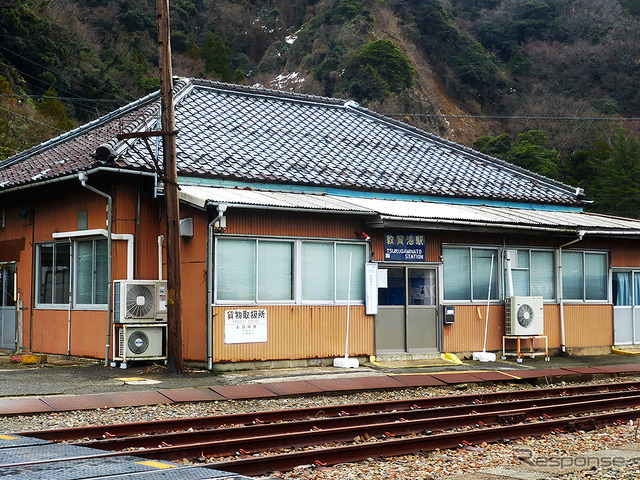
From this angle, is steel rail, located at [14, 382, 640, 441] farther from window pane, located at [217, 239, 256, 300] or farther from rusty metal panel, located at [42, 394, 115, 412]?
window pane, located at [217, 239, 256, 300]

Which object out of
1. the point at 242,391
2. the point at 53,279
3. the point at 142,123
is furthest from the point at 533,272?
the point at 53,279

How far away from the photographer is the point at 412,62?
201ft

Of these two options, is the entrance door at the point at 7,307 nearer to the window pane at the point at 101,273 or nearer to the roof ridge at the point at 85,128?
the roof ridge at the point at 85,128

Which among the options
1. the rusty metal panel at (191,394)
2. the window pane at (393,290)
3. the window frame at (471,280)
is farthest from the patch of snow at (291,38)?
the rusty metal panel at (191,394)

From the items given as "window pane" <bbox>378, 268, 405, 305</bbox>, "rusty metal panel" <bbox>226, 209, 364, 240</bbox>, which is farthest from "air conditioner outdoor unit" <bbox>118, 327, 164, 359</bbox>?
"window pane" <bbox>378, 268, 405, 305</bbox>

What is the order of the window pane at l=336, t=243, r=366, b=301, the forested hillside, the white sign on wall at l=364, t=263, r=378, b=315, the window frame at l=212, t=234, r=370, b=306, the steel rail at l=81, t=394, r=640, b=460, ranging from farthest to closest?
the forested hillside, the white sign on wall at l=364, t=263, r=378, b=315, the window pane at l=336, t=243, r=366, b=301, the window frame at l=212, t=234, r=370, b=306, the steel rail at l=81, t=394, r=640, b=460

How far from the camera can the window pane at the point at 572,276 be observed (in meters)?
18.9

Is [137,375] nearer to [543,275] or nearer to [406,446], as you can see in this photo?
[406,446]

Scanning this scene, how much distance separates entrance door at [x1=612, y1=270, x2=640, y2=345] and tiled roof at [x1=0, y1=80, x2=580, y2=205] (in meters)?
2.72

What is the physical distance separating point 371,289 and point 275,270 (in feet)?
7.19

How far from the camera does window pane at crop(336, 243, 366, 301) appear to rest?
15602 mm

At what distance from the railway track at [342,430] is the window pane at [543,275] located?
6.31m

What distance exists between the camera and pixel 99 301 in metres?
15.3

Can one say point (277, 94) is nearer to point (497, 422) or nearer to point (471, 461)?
point (497, 422)
